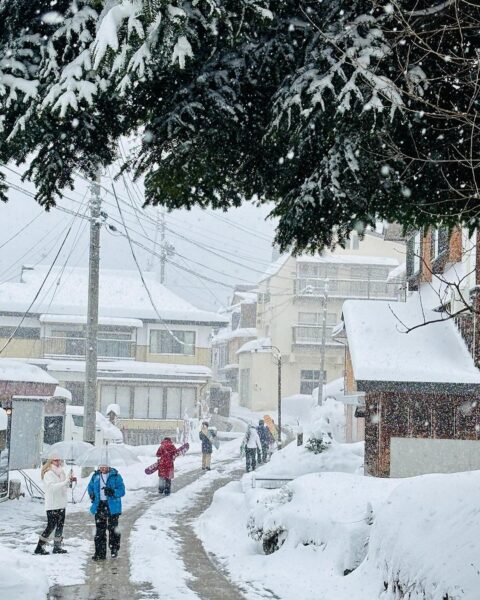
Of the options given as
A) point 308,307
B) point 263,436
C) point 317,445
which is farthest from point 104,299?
point 317,445

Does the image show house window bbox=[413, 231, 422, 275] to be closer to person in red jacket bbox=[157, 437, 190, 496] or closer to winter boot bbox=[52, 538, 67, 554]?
person in red jacket bbox=[157, 437, 190, 496]

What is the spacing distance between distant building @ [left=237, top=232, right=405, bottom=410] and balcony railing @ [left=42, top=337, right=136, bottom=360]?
12.4 meters

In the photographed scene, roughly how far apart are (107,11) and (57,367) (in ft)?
120

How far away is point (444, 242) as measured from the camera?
1820cm

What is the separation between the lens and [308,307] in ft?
169

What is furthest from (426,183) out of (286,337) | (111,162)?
(286,337)

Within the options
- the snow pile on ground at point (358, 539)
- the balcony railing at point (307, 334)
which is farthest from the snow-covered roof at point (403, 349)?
the balcony railing at point (307, 334)

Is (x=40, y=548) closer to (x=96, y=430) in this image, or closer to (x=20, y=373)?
(x=20, y=373)

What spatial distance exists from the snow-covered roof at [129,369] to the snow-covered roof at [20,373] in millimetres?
19371

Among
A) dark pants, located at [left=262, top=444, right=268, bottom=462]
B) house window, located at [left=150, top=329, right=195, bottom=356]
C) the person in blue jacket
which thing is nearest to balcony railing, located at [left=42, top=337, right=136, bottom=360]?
house window, located at [left=150, top=329, right=195, bottom=356]

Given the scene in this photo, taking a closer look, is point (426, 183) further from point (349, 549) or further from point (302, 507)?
point (302, 507)

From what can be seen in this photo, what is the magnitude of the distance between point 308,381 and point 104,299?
16991 mm

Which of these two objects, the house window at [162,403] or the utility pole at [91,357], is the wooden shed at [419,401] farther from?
the house window at [162,403]

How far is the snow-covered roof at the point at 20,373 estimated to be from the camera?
58.9 feet
